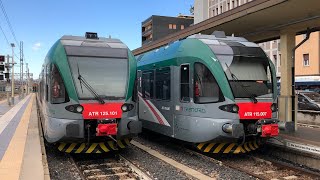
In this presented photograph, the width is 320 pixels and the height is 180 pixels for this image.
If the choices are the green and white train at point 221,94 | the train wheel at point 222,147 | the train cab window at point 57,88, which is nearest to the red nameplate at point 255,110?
the green and white train at point 221,94

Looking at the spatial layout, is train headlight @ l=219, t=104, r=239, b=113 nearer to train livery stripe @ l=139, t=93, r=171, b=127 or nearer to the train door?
the train door

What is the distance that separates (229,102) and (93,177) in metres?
3.66

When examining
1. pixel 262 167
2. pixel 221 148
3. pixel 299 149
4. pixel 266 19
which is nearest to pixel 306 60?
pixel 266 19

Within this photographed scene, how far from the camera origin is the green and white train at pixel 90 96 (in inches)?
375

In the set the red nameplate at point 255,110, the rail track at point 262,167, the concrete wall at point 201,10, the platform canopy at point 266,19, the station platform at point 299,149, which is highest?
the concrete wall at point 201,10

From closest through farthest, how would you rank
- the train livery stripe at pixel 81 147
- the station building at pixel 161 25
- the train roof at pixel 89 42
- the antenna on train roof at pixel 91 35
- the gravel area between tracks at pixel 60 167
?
the gravel area between tracks at pixel 60 167, the train livery stripe at pixel 81 147, the train roof at pixel 89 42, the antenna on train roof at pixel 91 35, the station building at pixel 161 25

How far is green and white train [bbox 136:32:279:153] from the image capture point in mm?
9680

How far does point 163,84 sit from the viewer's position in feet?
39.3

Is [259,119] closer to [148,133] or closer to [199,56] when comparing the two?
[199,56]

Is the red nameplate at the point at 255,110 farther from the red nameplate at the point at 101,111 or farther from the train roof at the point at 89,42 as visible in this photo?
the train roof at the point at 89,42

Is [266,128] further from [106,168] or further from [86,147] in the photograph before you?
[86,147]

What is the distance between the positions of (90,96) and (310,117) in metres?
13.3

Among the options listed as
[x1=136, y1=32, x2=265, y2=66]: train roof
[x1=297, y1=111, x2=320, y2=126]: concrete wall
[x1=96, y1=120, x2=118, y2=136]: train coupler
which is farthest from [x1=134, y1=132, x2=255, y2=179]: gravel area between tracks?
[x1=297, y1=111, x2=320, y2=126]: concrete wall

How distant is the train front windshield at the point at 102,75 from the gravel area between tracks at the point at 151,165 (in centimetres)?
179
